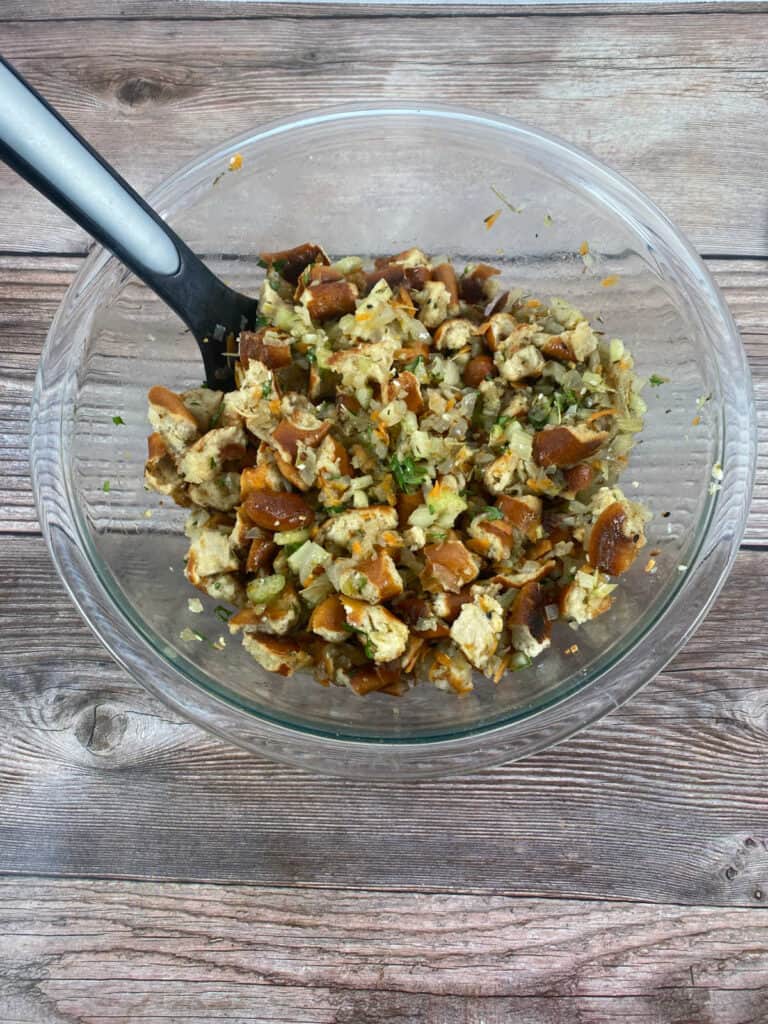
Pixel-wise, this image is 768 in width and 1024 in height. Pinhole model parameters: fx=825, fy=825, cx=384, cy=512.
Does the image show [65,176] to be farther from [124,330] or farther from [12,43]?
[12,43]

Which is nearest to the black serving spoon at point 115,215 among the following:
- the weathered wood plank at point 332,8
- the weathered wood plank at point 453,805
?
the weathered wood plank at point 453,805

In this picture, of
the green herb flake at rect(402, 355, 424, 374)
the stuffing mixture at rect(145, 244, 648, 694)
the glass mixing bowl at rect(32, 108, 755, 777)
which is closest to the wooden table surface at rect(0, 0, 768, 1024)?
the glass mixing bowl at rect(32, 108, 755, 777)

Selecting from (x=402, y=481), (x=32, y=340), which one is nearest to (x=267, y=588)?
(x=402, y=481)

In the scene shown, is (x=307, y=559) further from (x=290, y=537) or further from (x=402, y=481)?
(x=402, y=481)

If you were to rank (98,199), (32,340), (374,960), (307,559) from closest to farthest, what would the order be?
(98,199), (307,559), (374,960), (32,340)

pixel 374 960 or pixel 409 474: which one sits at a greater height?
pixel 409 474

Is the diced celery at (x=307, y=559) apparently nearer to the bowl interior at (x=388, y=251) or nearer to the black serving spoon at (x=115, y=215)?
the bowl interior at (x=388, y=251)

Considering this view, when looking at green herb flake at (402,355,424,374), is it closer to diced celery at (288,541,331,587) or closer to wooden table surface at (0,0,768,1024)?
diced celery at (288,541,331,587)
